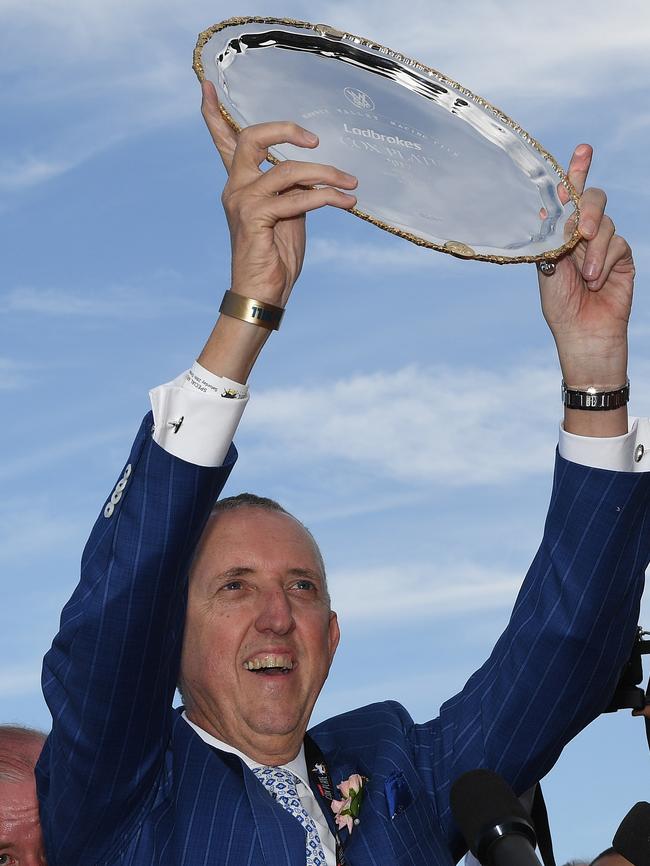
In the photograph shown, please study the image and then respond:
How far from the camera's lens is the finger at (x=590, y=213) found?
3.83m

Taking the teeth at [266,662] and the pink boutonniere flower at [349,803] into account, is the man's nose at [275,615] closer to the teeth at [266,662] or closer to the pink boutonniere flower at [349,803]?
the teeth at [266,662]

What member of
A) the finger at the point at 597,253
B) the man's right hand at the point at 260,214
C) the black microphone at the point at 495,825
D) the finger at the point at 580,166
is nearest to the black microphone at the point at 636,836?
the black microphone at the point at 495,825

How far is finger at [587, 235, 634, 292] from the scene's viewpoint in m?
3.97

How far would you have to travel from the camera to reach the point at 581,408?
3.95 m

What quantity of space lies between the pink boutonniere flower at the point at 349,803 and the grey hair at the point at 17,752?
974 mm

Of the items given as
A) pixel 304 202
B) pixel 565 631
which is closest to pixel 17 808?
pixel 565 631

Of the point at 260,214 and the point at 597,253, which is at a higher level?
the point at 597,253

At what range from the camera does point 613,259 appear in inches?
157

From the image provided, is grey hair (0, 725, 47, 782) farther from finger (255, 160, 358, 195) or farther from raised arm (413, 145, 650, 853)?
finger (255, 160, 358, 195)

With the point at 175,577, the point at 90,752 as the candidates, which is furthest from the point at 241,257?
the point at 90,752

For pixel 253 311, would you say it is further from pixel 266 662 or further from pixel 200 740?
pixel 200 740

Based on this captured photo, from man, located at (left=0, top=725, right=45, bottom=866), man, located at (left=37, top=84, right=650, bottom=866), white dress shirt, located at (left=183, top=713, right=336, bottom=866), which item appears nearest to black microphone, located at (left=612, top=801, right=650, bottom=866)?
man, located at (left=37, top=84, right=650, bottom=866)

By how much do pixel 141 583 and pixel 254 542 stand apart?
2.69 feet

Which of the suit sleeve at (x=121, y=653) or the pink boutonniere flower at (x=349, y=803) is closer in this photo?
the suit sleeve at (x=121, y=653)
